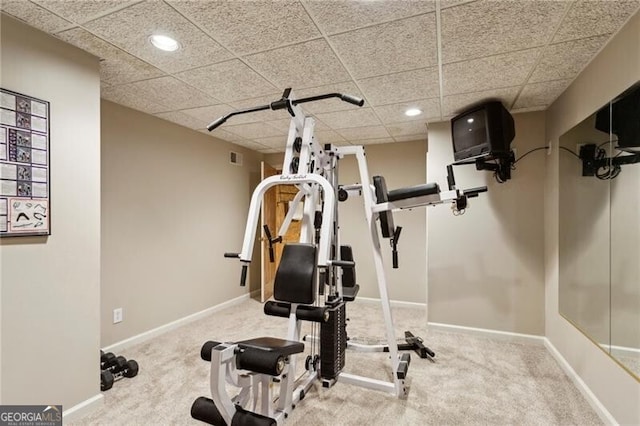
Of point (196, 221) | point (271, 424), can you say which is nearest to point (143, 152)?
point (196, 221)

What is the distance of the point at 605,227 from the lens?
6.58 ft

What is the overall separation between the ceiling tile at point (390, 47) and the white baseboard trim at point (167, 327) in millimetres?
3038

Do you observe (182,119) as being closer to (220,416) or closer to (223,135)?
(223,135)

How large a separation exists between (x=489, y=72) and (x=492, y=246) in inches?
68.3

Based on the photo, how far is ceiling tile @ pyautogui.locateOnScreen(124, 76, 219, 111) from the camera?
2.39m

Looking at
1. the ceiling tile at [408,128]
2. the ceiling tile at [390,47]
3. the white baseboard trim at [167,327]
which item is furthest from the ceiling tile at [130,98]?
the ceiling tile at [408,128]

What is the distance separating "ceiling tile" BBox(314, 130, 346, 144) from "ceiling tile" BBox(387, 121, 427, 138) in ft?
2.15

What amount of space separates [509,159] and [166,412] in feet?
11.2

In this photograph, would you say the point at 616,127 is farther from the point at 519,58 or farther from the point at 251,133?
the point at 251,133

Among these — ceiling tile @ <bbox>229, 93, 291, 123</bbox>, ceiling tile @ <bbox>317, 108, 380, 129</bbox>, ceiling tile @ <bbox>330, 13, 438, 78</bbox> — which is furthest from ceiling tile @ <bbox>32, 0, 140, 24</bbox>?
ceiling tile @ <bbox>317, 108, 380, 129</bbox>

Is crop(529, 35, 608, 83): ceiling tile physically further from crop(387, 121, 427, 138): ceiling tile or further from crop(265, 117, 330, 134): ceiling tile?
crop(265, 117, 330, 134): ceiling tile

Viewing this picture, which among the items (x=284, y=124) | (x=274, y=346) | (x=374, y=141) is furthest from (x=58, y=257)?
(x=374, y=141)

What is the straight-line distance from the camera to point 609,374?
1839 mm

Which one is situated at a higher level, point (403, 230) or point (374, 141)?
point (374, 141)
